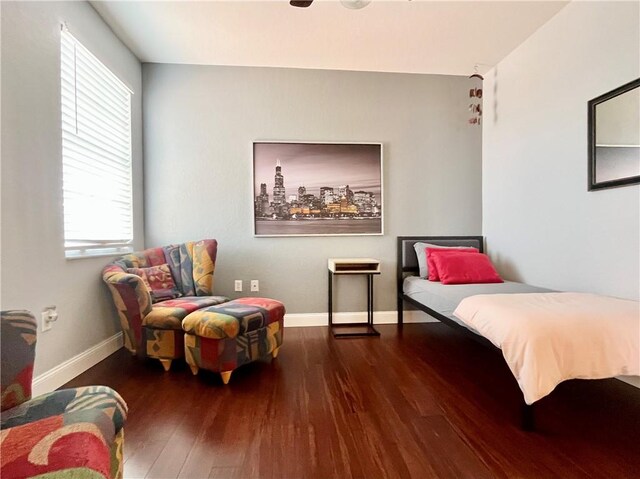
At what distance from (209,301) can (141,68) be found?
250 cm

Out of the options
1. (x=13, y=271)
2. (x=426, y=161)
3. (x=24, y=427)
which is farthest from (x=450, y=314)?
(x=13, y=271)

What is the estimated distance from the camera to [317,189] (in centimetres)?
339

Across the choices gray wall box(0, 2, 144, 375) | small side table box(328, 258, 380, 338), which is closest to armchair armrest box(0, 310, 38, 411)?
gray wall box(0, 2, 144, 375)

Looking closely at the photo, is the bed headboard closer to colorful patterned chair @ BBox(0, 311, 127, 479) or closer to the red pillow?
the red pillow

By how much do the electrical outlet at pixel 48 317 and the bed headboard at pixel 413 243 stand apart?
9.58 ft

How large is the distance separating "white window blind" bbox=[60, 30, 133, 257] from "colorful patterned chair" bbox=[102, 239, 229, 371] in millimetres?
285


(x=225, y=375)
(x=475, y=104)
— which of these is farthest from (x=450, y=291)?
(x=475, y=104)

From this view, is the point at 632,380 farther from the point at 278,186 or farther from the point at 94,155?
the point at 94,155

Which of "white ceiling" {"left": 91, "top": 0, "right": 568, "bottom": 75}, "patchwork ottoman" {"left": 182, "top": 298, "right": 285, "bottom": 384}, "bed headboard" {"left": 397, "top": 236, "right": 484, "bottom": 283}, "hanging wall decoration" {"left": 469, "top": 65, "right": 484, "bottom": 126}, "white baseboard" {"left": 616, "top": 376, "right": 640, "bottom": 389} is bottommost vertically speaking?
"white baseboard" {"left": 616, "top": 376, "right": 640, "bottom": 389}

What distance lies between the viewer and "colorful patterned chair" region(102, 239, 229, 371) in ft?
7.48

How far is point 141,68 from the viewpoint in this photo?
3234 millimetres

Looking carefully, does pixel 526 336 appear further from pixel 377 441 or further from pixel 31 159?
pixel 31 159

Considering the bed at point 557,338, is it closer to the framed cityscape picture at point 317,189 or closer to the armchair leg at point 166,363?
the framed cityscape picture at point 317,189

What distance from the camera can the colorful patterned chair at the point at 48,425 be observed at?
0.77 m
